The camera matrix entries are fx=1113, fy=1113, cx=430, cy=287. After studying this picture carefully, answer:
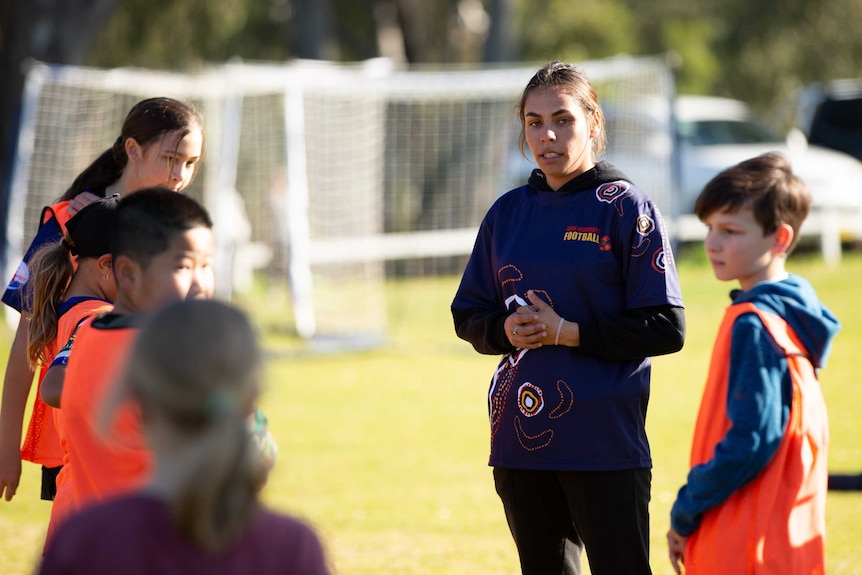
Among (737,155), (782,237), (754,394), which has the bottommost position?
(754,394)

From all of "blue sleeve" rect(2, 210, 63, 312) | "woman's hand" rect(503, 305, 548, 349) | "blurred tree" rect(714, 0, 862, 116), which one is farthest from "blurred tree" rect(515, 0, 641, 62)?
"woman's hand" rect(503, 305, 548, 349)

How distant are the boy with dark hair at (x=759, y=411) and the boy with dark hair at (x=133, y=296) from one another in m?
1.24

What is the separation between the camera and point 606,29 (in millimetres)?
29625

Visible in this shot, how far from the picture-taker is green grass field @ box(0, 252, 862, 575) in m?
5.42

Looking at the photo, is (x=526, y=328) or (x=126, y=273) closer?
(x=126, y=273)

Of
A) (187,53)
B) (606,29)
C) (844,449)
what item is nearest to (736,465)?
(844,449)

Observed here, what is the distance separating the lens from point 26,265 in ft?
11.4

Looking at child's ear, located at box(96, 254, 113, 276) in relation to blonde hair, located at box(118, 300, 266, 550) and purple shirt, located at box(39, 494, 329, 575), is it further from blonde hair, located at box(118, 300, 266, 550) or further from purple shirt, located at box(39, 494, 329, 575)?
purple shirt, located at box(39, 494, 329, 575)

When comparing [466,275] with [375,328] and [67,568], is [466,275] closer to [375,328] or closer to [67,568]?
[67,568]

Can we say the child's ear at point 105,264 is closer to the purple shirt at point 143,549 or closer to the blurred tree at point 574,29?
the purple shirt at point 143,549

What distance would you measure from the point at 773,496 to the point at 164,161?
1.97 meters

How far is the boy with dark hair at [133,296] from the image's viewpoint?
2430mm

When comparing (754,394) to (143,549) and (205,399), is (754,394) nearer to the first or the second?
(205,399)

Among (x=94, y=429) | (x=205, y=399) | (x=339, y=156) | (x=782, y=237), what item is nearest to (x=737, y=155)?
(x=339, y=156)
